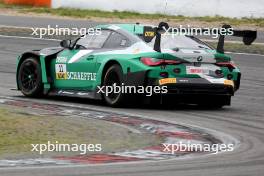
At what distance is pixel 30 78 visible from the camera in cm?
1631

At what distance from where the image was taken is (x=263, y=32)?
28484mm

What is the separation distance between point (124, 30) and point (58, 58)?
1304 millimetres

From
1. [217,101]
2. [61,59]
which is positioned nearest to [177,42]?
[217,101]

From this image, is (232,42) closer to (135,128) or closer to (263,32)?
(263,32)

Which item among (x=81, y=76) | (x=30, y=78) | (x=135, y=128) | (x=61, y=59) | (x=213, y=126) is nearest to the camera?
(x=135, y=128)

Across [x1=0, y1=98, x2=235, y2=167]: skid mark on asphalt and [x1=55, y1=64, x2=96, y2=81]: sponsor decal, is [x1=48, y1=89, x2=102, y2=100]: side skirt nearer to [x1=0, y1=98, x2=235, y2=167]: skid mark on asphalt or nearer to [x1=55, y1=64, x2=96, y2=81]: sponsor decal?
[x1=55, y1=64, x2=96, y2=81]: sponsor decal

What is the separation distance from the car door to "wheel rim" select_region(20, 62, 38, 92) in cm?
39

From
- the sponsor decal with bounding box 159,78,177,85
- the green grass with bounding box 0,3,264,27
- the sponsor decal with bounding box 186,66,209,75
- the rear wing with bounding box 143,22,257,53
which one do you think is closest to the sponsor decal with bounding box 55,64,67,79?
the rear wing with bounding box 143,22,257,53

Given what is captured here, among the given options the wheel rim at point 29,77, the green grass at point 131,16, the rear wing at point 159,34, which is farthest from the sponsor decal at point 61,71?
the green grass at point 131,16

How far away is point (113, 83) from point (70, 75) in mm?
1124

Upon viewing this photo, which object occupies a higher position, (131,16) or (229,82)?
(229,82)

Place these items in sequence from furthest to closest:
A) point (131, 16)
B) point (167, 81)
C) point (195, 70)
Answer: point (131, 16), point (195, 70), point (167, 81)

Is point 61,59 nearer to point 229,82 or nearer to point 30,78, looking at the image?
point 30,78

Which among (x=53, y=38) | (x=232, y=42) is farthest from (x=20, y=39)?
(x=232, y=42)
